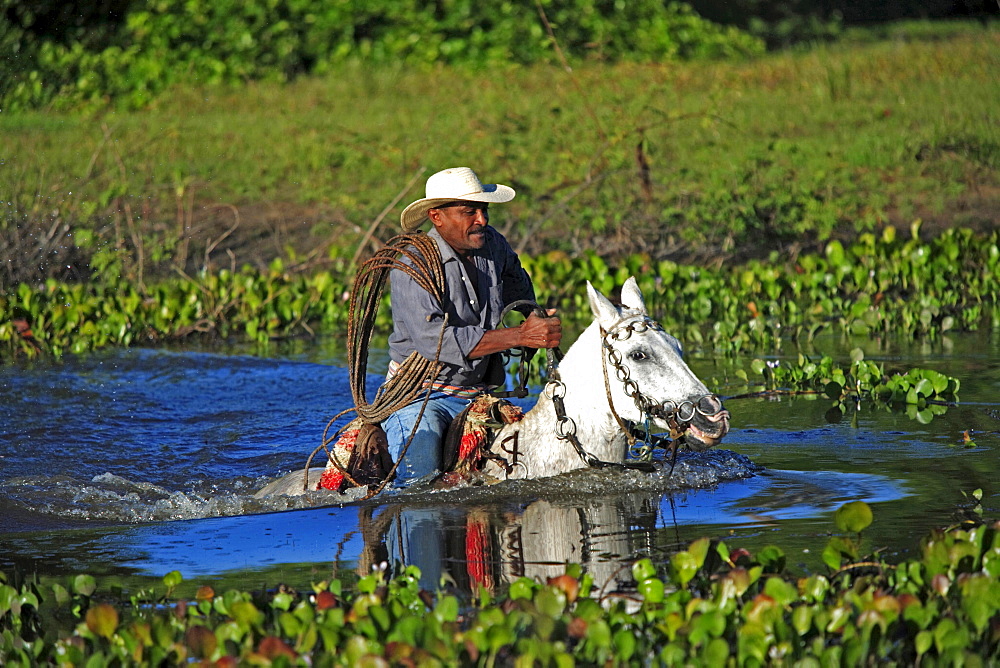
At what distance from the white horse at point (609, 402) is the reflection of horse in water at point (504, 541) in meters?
0.24

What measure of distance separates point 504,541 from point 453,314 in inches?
37.6

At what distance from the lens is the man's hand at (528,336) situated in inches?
204

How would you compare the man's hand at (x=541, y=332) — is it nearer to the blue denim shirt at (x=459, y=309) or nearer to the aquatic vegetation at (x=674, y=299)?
the blue denim shirt at (x=459, y=309)

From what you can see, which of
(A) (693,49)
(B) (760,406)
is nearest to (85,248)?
(B) (760,406)

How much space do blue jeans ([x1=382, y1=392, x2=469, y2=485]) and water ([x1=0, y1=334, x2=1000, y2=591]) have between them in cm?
22

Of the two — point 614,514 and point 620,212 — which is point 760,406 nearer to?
point 614,514

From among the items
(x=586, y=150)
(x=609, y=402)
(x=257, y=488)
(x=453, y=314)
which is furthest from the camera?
(x=586, y=150)

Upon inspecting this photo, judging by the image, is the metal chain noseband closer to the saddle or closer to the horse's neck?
the horse's neck

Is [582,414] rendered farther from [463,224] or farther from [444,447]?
[463,224]

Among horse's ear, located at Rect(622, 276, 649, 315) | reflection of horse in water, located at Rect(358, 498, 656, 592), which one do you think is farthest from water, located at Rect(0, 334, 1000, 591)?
horse's ear, located at Rect(622, 276, 649, 315)

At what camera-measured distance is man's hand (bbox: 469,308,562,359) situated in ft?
17.0

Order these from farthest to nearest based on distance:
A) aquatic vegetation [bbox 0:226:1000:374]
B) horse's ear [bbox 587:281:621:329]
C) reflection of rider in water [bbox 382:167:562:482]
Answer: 1. aquatic vegetation [bbox 0:226:1000:374]
2. reflection of rider in water [bbox 382:167:562:482]
3. horse's ear [bbox 587:281:621:329]

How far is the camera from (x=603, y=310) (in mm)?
4961

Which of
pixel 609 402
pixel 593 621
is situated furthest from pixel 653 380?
pixel 593 621
